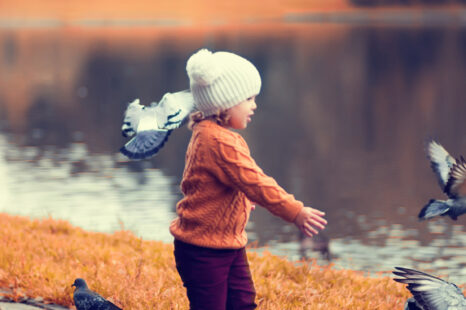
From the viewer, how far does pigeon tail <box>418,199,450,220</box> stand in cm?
407

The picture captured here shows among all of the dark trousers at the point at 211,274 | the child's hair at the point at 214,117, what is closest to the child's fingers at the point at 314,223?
the dark trousers at the point at 211,274

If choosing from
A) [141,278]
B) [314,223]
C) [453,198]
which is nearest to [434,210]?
[453,198]

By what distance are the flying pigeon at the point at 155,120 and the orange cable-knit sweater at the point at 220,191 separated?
0.39ft

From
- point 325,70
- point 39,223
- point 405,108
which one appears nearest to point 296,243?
point 39,223

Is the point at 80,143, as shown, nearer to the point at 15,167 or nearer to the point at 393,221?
the point at 15,167

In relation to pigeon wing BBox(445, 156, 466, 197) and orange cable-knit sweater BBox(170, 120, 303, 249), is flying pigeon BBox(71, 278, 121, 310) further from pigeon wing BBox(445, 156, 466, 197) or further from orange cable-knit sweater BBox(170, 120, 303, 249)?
pigeon wing BBox(445, 156, 466, 197)

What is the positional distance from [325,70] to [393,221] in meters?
45.8

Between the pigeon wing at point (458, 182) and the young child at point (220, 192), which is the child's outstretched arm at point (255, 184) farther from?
the pigeon wing at point (458, 182)

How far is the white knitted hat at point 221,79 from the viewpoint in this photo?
3773 millimetres

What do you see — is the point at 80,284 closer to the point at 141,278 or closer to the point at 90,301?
the point at 90,301

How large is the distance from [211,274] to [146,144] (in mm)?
690

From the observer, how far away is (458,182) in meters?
4.14

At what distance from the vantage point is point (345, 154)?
2509cm

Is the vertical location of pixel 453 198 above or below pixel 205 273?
above
